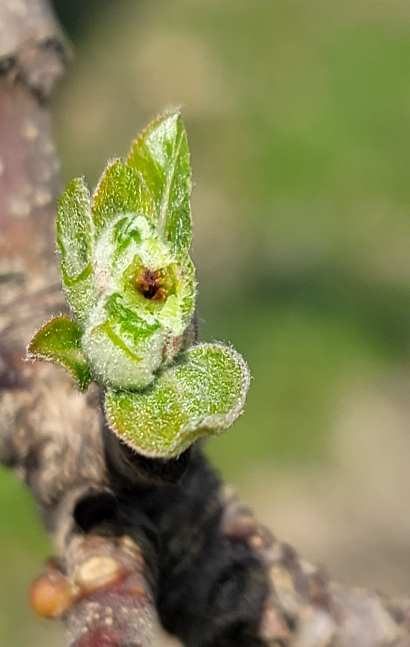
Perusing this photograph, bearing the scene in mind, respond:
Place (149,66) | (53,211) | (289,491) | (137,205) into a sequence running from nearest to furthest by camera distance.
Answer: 1. (137,205)
2. (53,211)
3. (289,491)
4. (149,66)

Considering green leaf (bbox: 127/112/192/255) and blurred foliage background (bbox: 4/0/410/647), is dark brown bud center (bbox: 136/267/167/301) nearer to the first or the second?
green leaf (bbox: 127/112/192/255)

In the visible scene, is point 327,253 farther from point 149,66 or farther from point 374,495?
point 149,66

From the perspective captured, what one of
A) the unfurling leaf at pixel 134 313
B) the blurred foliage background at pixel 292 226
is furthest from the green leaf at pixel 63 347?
the blurred foliage background at pixel 292 226

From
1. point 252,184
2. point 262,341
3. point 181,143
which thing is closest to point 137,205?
point 181,143

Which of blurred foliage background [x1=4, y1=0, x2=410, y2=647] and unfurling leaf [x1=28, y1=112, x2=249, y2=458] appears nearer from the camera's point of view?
unfurling leaf [x1=28, y1=112, x2=249, y2=458]

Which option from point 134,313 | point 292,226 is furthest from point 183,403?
point 292,226

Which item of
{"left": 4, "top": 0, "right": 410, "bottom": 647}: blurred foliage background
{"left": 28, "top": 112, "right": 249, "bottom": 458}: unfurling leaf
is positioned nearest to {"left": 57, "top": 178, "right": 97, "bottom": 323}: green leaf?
{"left": 28, "top": 112, "right": 249, "bottom": 458}: unfurling leaf
